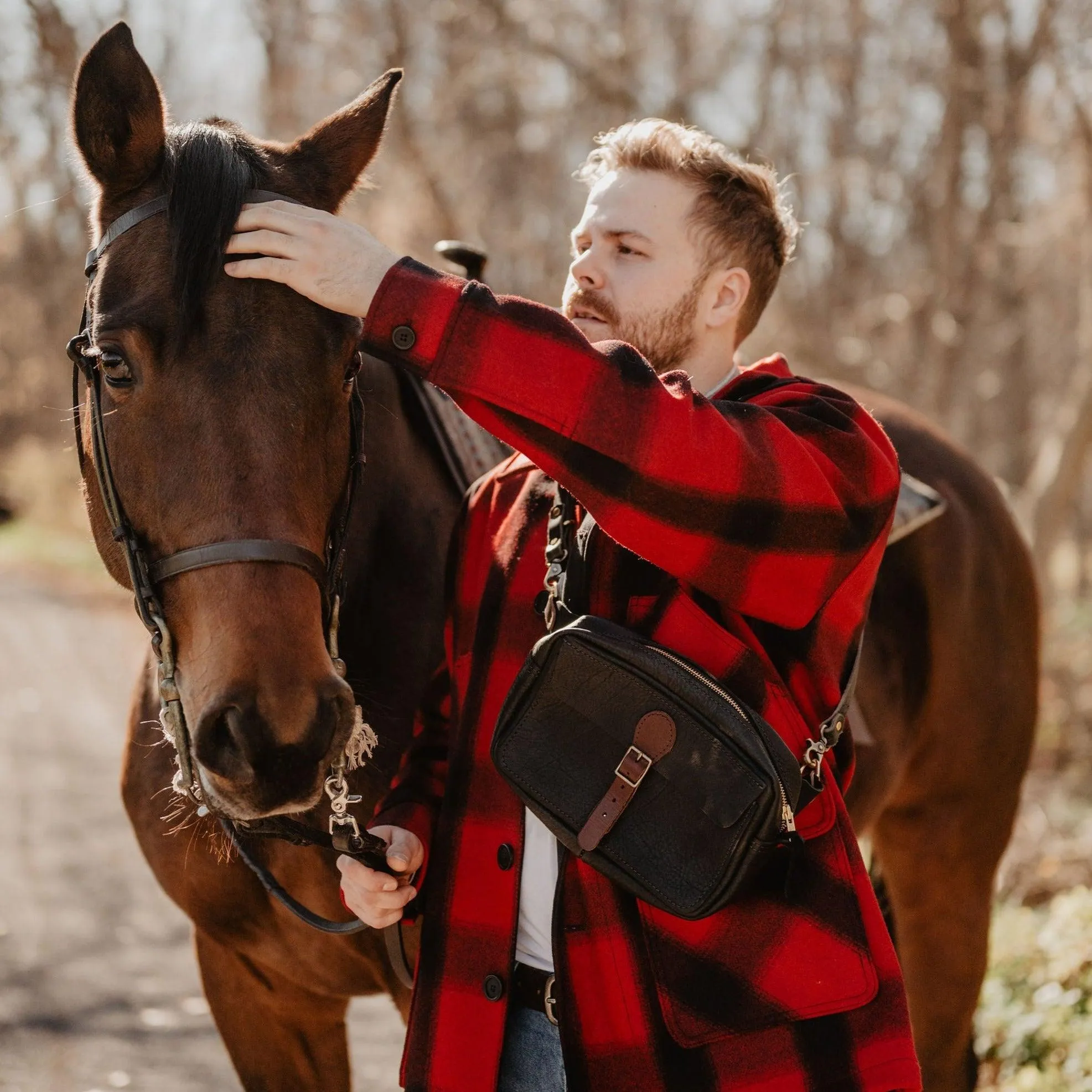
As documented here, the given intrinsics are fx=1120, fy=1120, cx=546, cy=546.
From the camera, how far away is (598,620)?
157 cm

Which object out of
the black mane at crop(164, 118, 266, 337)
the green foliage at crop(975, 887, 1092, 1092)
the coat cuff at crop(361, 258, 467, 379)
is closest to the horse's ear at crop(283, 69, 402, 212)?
the black mane at crop(164, 118, 266, 337)

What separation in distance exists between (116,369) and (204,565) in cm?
34

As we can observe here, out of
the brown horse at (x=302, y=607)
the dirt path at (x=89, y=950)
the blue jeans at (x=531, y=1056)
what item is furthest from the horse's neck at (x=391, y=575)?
the dirt path at (x=89, y=950)

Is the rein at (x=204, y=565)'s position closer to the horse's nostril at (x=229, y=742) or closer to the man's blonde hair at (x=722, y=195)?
the horse's nostril at (x=229, y=742)

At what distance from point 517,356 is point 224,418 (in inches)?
17.5

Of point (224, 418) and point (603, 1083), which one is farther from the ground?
point (224, 418)

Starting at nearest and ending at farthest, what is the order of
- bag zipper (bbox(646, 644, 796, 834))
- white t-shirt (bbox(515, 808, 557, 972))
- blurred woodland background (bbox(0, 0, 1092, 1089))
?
bag zipper (bbox(646, 644, 796, 834)) → white t-shirt (bbox(515, 808, 557, 972)) → blurred woodland background (bbox(0, 0, 1092, 1089))

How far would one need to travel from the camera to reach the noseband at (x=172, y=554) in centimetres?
158

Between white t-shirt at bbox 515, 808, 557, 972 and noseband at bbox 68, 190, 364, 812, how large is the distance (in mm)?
399

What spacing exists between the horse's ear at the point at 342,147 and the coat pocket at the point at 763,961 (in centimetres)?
132

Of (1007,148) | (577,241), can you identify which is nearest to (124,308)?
(577,241)

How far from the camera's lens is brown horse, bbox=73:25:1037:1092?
1.58 m

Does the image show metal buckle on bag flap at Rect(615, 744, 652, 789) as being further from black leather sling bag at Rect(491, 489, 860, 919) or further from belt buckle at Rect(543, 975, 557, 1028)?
belt buckle at Rect(543, 975, 557, 1028)

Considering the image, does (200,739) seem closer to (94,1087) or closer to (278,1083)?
(278,1083)
